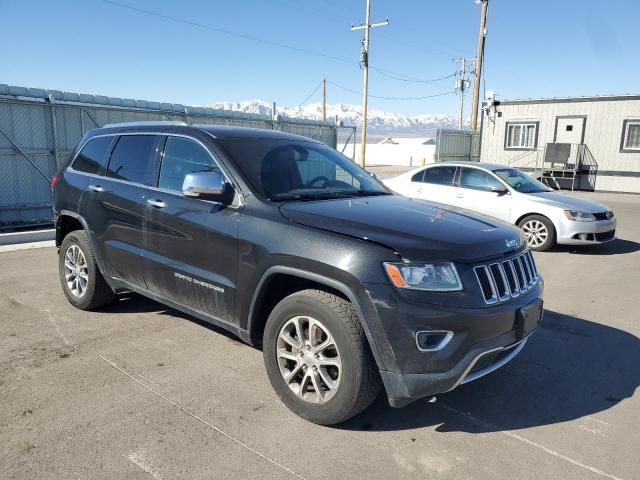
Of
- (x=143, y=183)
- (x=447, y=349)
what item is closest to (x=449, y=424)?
(x=447, y=349)

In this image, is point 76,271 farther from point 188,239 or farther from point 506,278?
point 506,278

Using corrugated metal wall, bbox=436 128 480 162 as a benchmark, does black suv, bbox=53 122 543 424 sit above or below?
below

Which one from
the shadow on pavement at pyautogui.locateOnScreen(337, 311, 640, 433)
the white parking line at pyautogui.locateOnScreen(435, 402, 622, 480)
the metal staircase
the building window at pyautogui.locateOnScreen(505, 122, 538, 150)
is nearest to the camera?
the white parking line at pyautogui.locateOnScreen(435, 402, 622, 480)

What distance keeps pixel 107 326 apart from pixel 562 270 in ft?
20.4

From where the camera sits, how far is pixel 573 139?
21.5m

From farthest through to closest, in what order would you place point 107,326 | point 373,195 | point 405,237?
point 107,326
point 373,195
point 405,237

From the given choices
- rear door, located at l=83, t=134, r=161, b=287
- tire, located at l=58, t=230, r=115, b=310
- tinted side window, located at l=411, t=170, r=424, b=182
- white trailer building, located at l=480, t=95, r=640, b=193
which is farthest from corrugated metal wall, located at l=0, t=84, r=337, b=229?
white trailer building, located at l=480, t=95, r=640, b=193

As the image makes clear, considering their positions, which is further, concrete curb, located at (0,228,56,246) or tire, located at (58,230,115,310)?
concrete curb, located at (0,228,56,246)

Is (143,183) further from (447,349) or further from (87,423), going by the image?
(447,349)

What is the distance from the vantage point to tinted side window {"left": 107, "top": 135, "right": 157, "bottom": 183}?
4.32 m

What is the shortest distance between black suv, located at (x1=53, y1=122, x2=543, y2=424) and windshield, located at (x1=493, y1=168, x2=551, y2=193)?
18.0ft

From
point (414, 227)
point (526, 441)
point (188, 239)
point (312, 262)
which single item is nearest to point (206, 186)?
point (188, 239)

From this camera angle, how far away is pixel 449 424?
3.18m

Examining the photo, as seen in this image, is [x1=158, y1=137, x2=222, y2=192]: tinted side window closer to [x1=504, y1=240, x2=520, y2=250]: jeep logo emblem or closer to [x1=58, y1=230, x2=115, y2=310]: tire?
[x1=58, y1=230, x2=115, y2=310]: tire
